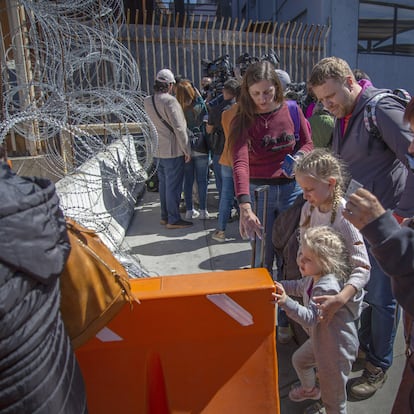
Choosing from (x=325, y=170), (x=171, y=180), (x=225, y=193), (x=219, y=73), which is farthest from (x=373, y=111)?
(x=219, y=73)

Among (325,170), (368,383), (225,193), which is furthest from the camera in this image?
(225,193)

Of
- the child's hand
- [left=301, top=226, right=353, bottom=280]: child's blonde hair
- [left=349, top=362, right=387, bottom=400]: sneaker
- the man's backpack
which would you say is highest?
the man's backpack

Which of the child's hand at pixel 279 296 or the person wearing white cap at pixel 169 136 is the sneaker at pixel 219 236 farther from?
the child's hand at pixel 279 296

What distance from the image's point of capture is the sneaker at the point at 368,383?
2.53m

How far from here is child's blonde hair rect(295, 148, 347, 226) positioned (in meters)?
2.31

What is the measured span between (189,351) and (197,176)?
4521 millimetres

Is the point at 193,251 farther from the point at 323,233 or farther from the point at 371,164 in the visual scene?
the point at 323,233

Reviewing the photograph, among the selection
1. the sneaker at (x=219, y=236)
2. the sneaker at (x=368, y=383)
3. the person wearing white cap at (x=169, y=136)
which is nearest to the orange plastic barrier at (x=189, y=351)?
the sneaker at (x=368, y=383)

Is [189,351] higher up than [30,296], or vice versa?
[30,296]

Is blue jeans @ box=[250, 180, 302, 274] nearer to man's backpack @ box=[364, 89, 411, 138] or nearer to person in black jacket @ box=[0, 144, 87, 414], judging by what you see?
man's backpack @ box=[364, 89, 411, 138]

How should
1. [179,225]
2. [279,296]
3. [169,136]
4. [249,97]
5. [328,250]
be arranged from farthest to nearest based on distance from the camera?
[179,225], [169,136], [249,97], [328,250], [279,296]

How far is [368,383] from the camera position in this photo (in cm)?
255

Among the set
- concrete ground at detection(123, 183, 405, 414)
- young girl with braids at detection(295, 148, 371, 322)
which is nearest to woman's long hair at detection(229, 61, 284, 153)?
young girl with braids at detection(295, 148, 371, 322)

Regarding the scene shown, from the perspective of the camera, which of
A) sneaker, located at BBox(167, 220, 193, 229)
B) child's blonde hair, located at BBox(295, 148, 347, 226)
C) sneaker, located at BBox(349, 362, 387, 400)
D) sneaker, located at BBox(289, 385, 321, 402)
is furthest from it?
sneaker, located at BBox(167, 220, 193, 229)
